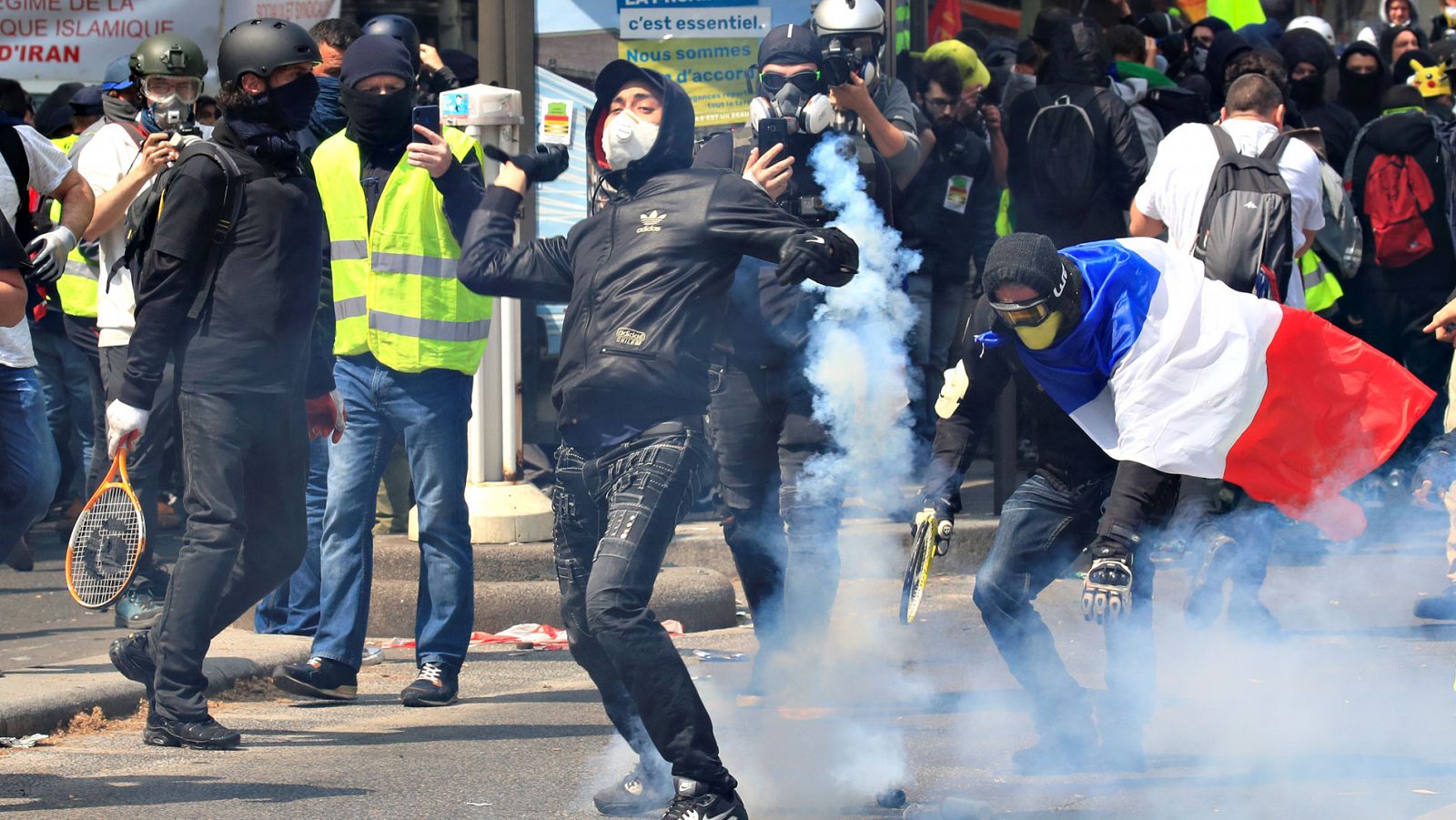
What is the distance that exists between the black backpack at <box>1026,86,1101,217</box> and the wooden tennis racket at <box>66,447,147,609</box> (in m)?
4.22

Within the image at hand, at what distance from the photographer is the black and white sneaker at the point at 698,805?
14.4ft

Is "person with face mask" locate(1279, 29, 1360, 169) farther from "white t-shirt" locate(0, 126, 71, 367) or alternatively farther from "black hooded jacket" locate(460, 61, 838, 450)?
"white t-shirt" locate(0, 126, 71, 367)

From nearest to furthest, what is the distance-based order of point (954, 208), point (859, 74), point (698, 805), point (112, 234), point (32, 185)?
point (698, 805) < point (32, 185) < point (859, 74) < point (112, 234) < point (954, 208)

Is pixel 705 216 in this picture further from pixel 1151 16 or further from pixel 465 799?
pixel 1151 16

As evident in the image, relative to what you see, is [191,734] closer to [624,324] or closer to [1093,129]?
[624,324]

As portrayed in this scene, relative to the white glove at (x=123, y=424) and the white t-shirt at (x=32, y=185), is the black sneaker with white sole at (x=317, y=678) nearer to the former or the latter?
the white glove at (x=123, y=424)

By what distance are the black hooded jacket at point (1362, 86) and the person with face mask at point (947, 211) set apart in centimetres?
234

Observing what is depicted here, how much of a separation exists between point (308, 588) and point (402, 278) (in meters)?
1.38

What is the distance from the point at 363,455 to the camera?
A: 6.23m

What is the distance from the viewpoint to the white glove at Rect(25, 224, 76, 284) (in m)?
5.77

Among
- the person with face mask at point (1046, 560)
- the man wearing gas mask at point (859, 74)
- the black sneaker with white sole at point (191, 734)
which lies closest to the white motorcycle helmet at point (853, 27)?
the man wearing gas mask at point (859, 74)

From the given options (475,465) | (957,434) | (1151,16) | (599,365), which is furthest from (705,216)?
(1151,16)

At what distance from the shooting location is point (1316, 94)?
963 cm

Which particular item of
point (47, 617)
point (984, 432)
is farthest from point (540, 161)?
point (47, 617)
